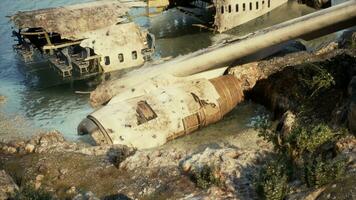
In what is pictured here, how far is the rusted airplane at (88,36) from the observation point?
112 feet

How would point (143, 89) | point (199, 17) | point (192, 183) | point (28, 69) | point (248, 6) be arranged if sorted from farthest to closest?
point (199, 17)
point (248, 6)
point (28, 69)
point (143, 89)
point (192, 183)

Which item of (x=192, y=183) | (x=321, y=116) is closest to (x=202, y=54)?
(x=321, y=116)

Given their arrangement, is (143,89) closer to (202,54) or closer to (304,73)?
(202,54)

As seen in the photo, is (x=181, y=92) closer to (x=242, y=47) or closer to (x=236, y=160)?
(x=242, y=47)

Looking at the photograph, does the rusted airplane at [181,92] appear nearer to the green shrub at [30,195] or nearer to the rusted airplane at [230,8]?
the green shrub at [30,195]

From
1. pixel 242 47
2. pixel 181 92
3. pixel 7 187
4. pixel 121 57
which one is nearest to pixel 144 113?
pixel 181 92

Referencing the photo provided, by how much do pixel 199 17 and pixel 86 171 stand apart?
34.0m

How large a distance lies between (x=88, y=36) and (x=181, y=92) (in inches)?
494

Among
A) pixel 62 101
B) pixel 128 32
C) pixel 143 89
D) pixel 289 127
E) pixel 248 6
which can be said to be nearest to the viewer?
pixel 289 127

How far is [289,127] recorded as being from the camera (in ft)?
73.7

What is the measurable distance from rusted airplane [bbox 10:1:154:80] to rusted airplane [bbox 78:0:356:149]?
9072 mm

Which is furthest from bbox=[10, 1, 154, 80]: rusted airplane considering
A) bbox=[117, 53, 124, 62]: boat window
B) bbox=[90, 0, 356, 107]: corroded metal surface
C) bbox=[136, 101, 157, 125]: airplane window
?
bbox=[136, 101, 157, 125]: airplane window

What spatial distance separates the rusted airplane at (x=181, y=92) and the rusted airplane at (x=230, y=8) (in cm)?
1603

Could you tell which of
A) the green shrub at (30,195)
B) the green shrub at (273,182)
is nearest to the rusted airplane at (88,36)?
the green shrub at (30,195)
